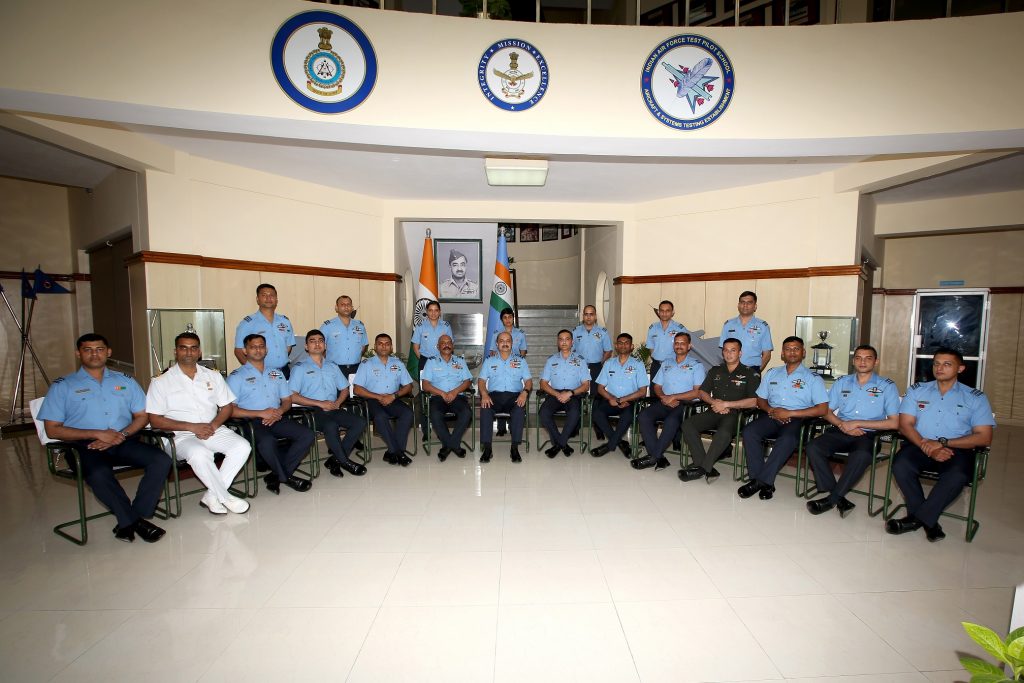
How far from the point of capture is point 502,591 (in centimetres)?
245

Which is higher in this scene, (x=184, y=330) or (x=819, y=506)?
(x=184, y=330)

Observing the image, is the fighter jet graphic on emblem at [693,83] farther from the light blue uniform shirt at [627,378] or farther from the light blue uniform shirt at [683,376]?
the light blue uniform shirt at [627,378]

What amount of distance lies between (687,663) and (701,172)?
4795 millimetres

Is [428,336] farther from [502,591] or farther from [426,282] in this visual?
[502,591]

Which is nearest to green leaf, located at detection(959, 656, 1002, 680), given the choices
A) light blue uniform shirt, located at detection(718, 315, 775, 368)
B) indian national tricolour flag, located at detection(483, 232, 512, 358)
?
light blue uniform shirt, located at detection(718, 315, 775, 368)

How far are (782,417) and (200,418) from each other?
429 centimetres

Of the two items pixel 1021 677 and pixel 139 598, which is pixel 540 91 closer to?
pixel 1021 677

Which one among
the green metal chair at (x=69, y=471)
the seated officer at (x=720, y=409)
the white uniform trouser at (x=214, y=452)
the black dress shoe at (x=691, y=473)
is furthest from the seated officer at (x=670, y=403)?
the green metal chair at (x=69, y=471)

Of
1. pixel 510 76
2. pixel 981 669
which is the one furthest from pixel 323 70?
pixel 981 669

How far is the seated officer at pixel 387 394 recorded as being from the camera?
176 inches

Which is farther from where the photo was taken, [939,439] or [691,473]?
[691,473]

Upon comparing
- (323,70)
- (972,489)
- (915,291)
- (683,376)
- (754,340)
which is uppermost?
(323,70)

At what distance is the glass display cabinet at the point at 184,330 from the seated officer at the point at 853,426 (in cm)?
500

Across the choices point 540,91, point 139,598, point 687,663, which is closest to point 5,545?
point 139,598
